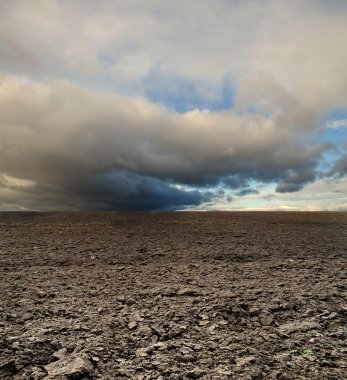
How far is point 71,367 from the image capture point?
468 centimetres

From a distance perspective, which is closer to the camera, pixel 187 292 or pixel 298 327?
pixel 298 327

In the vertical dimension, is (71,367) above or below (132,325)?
below

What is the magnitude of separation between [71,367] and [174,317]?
87.2 inches

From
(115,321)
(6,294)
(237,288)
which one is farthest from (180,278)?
(6,294)

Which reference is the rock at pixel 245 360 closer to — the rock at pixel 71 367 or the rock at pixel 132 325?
the rock at pixel 132 325

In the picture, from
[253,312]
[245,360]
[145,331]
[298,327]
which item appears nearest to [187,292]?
[253,312]

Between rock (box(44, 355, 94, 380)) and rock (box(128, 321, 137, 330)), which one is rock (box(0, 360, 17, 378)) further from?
rock (box(128, 321, 137, 330))

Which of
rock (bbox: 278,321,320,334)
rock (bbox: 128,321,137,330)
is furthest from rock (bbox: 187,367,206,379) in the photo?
rock (bbox: 278,321,320,334)

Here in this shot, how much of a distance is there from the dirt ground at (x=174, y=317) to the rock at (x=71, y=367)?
2 centimetres

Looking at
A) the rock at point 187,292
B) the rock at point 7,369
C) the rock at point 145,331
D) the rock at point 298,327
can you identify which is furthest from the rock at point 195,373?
the rock at point 187,292

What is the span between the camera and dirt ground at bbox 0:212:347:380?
475 cm

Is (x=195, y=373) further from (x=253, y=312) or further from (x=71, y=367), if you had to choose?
(x=253, y=312)

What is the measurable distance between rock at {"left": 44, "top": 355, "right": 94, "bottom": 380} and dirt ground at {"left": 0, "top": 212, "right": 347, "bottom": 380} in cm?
2

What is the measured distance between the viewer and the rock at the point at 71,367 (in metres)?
4.53
